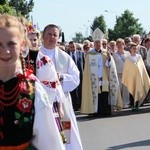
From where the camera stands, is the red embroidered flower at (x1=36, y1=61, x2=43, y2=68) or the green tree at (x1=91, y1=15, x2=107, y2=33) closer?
the red embroidered flower at (x1=36, y1=61, x2=43, y2=68)

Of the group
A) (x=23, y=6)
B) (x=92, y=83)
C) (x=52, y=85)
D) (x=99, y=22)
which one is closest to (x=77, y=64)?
(x=92, y=83)

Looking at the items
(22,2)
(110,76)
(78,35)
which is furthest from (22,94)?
(78,35)

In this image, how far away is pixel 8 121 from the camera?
276cm

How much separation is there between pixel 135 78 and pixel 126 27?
50.6 metres

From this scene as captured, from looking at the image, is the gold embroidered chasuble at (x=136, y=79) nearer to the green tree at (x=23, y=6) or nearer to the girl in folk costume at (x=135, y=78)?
the girl in folk costume at (x=135, y=78)

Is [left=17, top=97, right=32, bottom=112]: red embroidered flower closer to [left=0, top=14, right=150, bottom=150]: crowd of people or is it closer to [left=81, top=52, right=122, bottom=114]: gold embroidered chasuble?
[left=0, top=14, right=150, bottom=150]: crowd of people

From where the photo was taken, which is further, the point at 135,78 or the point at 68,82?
the point at 135,78

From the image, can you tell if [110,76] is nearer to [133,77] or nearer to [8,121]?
[133,77]

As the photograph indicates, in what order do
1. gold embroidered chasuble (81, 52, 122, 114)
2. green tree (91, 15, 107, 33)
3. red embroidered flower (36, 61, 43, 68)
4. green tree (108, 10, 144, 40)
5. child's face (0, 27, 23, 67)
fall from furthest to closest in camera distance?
green tree (91, 15, 107, 33) < green tree (108, 10, 144, 40) < gold embroidered chasuble (81, 52, 122, 114) < red embroidered flower (36, 61, 43, 68) < child's face (0, 27, 23, 67)

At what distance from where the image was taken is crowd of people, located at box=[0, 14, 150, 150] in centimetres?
276

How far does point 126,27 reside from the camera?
6156 centimetres

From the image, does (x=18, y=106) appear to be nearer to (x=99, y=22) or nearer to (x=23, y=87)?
(x=23, y=87)

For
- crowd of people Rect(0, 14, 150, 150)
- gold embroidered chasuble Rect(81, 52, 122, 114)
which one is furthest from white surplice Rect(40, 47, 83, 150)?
gold embroidered chasuble Rect(81, 52, 122, 114)

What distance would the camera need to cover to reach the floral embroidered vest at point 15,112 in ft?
9.02
